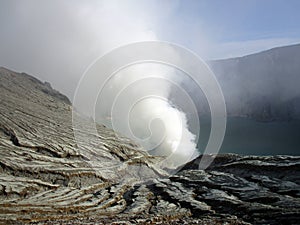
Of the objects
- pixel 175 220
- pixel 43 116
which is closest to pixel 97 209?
pixel 175 220

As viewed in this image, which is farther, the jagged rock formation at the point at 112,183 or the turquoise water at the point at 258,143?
the turquoise water at the point at 258,143

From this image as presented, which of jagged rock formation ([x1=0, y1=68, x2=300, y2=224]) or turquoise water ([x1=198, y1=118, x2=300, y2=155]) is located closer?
jagged rock formation ([x1=0, y1=68, x2=300, y2=224])

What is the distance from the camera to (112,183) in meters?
44.0

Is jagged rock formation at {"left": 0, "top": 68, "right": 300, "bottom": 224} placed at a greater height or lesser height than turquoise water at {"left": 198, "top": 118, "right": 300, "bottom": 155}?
lesser

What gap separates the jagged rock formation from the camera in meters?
25.7

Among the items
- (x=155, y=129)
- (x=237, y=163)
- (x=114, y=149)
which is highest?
(x=155, y=129)

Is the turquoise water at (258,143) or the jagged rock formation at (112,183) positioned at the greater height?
the turquoise water at (258,143)

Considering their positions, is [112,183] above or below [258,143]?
below

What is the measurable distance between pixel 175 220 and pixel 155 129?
41.6 meters

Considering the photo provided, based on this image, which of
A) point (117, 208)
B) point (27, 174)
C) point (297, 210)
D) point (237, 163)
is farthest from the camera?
point (237, 163)

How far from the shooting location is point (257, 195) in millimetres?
31938

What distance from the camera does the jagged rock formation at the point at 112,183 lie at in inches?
1011

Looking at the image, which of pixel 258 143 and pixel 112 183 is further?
pixel 258 143

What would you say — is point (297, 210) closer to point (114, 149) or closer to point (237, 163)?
point (237, 163)
